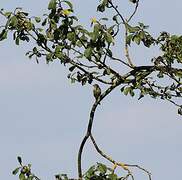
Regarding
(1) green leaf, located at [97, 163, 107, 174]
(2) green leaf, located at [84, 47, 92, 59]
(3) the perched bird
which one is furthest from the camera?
(3) the perched bird

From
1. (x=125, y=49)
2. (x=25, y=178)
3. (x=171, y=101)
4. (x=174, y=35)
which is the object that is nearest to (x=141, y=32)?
(x=125, y=49)

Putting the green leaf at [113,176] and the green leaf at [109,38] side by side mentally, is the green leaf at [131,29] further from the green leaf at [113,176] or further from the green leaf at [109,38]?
the green leaf at [113,176]

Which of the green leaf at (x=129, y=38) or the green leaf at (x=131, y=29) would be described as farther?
the green leaf at (x=129, y=38)

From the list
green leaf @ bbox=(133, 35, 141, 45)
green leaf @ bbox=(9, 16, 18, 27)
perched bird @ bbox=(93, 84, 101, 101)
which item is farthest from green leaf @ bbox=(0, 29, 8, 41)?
green leaf @ bbox=(133, 35, 141, 45)


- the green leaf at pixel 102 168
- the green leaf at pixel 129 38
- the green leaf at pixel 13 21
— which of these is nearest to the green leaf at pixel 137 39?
the green leaf at pixel 129 38

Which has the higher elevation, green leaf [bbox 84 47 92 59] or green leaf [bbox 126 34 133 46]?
green leaf [bbox 126 34 133 46]

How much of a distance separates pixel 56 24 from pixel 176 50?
1.62 meters

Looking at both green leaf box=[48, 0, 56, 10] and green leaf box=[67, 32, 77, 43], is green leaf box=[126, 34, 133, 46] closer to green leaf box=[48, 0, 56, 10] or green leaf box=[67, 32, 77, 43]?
green leaf box=[67, 32, 77, 43]

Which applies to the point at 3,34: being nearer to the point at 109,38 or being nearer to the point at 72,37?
the point at 72,37

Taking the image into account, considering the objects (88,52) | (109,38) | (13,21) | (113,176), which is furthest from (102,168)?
(13,21)

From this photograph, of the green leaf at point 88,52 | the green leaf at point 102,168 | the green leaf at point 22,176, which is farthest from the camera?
the green leaf at point 22,176

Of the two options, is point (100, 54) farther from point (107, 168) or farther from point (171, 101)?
point (171, 101)

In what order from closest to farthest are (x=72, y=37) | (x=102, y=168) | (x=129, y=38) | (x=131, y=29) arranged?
(x=102, y=168), (x=72, y=37), (x=131, y=29), (x=129, y=38)

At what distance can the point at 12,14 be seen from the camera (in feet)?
20.3
